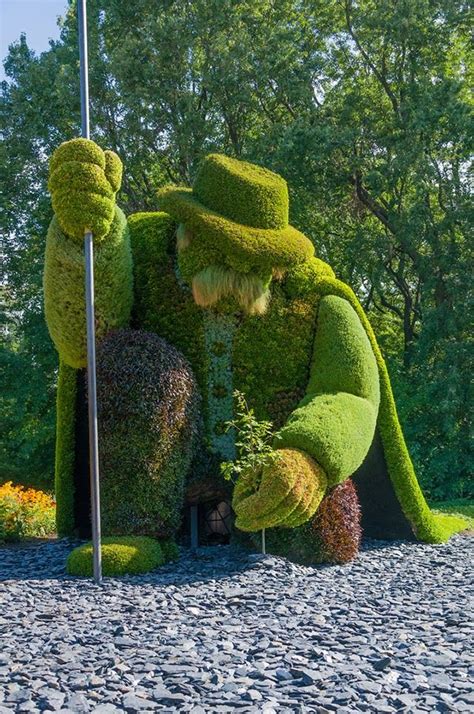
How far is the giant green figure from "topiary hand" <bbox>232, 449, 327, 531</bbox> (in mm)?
596

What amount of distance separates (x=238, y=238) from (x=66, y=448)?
7.95 ft

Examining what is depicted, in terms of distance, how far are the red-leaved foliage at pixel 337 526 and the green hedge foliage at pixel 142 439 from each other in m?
1.11

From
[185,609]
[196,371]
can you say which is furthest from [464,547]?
[185,609]

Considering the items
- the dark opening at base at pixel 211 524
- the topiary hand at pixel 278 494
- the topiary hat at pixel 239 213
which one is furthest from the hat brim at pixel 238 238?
the dark opening at base at pixel 211 524

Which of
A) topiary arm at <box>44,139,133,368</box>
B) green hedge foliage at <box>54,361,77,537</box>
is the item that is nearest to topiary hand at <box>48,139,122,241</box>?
topiary arm at <box>44,139,133,368</box>

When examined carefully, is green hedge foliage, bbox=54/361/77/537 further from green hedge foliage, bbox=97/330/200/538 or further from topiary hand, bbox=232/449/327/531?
topiary hand, bbox=232/449/327/531

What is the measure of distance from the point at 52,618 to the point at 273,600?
1.35m

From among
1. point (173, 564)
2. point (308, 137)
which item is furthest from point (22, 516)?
point (308, 137)

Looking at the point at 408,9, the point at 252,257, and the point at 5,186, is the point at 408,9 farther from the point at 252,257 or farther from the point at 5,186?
the point at 252,257

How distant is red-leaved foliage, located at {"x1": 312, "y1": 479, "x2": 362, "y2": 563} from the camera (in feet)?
21.3

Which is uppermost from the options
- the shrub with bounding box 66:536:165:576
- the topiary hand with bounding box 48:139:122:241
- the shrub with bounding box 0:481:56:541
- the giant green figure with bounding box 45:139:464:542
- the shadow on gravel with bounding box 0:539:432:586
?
the topiary hand with bounding box 48:139:122:241

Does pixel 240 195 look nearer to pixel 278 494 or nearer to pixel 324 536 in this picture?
pixel 278 494

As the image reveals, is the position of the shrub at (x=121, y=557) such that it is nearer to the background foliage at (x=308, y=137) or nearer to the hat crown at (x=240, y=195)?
the hat crown at (x=240, y=195)

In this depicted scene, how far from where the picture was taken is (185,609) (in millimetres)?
Result: 4914
